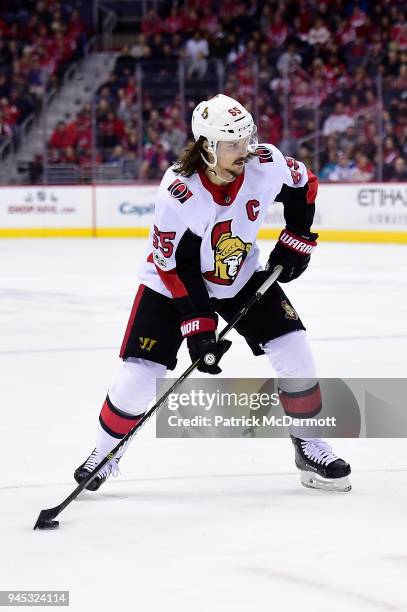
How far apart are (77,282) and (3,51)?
9474 millimetres

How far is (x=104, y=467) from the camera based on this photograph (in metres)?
3.38

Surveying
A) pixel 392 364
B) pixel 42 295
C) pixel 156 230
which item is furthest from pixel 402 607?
pixel 42 295

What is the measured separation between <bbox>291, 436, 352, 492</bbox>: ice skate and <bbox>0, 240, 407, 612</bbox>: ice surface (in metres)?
0.04

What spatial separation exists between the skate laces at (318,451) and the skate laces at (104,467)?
56 cm

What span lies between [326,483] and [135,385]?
2.00 ft

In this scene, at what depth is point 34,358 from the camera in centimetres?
582

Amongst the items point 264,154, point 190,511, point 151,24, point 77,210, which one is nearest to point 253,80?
point 77,210

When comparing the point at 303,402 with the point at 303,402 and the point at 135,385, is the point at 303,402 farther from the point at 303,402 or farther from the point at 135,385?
the point at 135,385

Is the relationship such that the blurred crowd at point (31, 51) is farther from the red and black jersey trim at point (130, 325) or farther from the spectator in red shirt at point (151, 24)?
the red and black jersey trim at point (130, 325)

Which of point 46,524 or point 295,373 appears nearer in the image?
point 46,524

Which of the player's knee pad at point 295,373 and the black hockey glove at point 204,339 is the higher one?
the black hockey glove at point 204,339

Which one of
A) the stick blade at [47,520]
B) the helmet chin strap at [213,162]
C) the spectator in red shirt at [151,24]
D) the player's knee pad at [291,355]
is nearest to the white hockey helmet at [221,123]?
the helmet chin strap at [213,162]

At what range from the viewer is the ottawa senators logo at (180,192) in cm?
326

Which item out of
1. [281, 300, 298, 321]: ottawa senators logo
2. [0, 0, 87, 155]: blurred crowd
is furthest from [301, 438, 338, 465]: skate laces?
[0, 0, 87, 155]: blurred crowd
